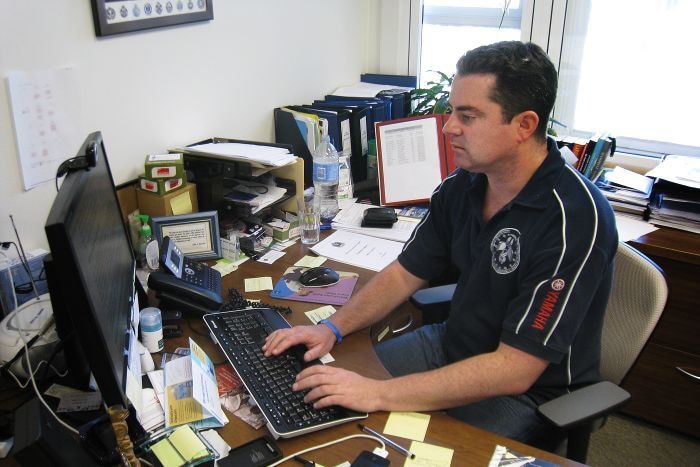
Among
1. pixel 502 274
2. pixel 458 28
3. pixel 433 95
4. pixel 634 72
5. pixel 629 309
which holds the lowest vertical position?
pixel 629 309

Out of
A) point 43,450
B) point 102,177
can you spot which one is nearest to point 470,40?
point 102,177

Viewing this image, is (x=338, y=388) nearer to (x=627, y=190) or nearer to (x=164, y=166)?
(x=164, y=166)

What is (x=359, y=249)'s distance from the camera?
1.90 m

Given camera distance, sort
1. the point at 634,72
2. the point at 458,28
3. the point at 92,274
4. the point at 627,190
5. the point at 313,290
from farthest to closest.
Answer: the point at 458,28 → the point at 634,72 → the point at 627,190 → the point at 313,290 → the point at 92,274

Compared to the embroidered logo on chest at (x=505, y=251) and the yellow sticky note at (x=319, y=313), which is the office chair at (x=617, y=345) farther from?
the yellow sticky note at (x=319, y=313)

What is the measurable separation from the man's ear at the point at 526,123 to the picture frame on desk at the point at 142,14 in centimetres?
113

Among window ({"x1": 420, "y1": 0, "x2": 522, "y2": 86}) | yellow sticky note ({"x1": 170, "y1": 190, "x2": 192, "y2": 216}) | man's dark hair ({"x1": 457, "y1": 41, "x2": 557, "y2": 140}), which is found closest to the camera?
man's dark hair ({"x1": 457, "y1": 41, "x2": 557, "y2": 140})

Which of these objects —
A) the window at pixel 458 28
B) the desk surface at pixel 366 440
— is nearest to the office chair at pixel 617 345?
the desk surface at pixel 366 440

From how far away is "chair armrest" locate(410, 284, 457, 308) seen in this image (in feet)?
5.53

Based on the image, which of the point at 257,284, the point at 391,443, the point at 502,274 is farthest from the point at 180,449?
the point at 502,274

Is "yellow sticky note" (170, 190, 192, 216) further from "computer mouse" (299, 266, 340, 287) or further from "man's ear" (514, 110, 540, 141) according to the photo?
"man's ear" (514, 110, 540, 141)

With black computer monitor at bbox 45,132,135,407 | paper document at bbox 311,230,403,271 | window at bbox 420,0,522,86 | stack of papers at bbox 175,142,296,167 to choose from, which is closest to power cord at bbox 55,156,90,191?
black computer monitor at bbox 45,132,135,407

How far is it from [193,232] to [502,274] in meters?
0.93

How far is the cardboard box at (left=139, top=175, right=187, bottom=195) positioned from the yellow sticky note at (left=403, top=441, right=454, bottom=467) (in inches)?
42.4
